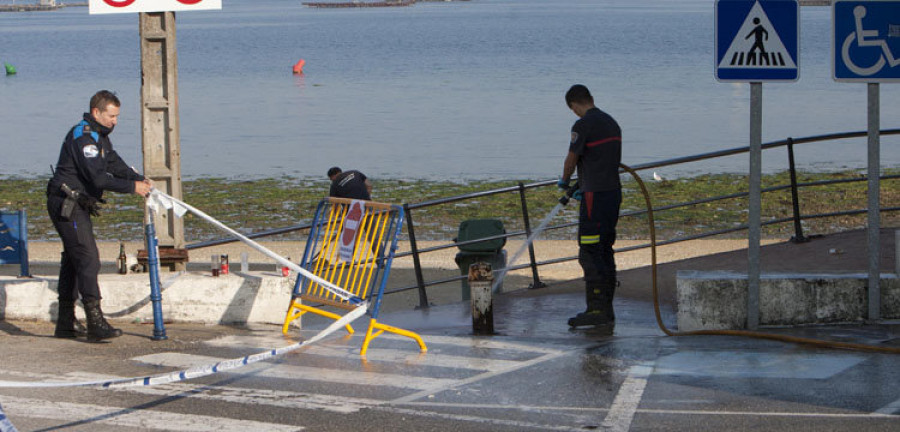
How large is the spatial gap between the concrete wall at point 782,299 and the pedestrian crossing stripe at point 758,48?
169 cm

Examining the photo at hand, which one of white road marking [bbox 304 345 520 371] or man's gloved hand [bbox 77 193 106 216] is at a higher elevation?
man's gloved hand [bbox 77 193 106 216]

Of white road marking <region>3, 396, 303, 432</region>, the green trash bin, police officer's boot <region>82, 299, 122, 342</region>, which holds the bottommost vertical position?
white road marking <region>3, 396, 303, 432</region>

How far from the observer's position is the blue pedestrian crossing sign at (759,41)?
8.92 m

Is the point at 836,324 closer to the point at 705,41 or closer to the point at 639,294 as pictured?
the point at 639,294

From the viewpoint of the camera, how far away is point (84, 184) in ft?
29.2

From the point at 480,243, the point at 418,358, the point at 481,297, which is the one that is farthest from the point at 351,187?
the point at 418,358

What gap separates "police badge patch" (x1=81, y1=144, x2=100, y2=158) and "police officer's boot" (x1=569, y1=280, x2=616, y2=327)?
4.07 metres

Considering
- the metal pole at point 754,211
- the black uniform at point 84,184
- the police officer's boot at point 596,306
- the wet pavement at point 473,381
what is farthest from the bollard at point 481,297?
the black uniform at point 84,184

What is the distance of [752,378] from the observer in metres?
7.72

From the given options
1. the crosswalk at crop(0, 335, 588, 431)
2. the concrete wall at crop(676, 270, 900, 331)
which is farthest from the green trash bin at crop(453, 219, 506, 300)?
the concrete wall at crop(676, 270, 900, 331)

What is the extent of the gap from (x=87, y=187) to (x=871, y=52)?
242 inches

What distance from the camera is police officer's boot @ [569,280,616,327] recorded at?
32.1ft

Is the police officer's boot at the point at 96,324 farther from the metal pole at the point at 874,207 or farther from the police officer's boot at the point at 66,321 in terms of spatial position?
the metal pole at the point at 874,207

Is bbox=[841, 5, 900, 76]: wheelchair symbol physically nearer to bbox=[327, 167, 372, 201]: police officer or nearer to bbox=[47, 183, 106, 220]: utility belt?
bbox=[47, 183, 106, 220]: utility belt
